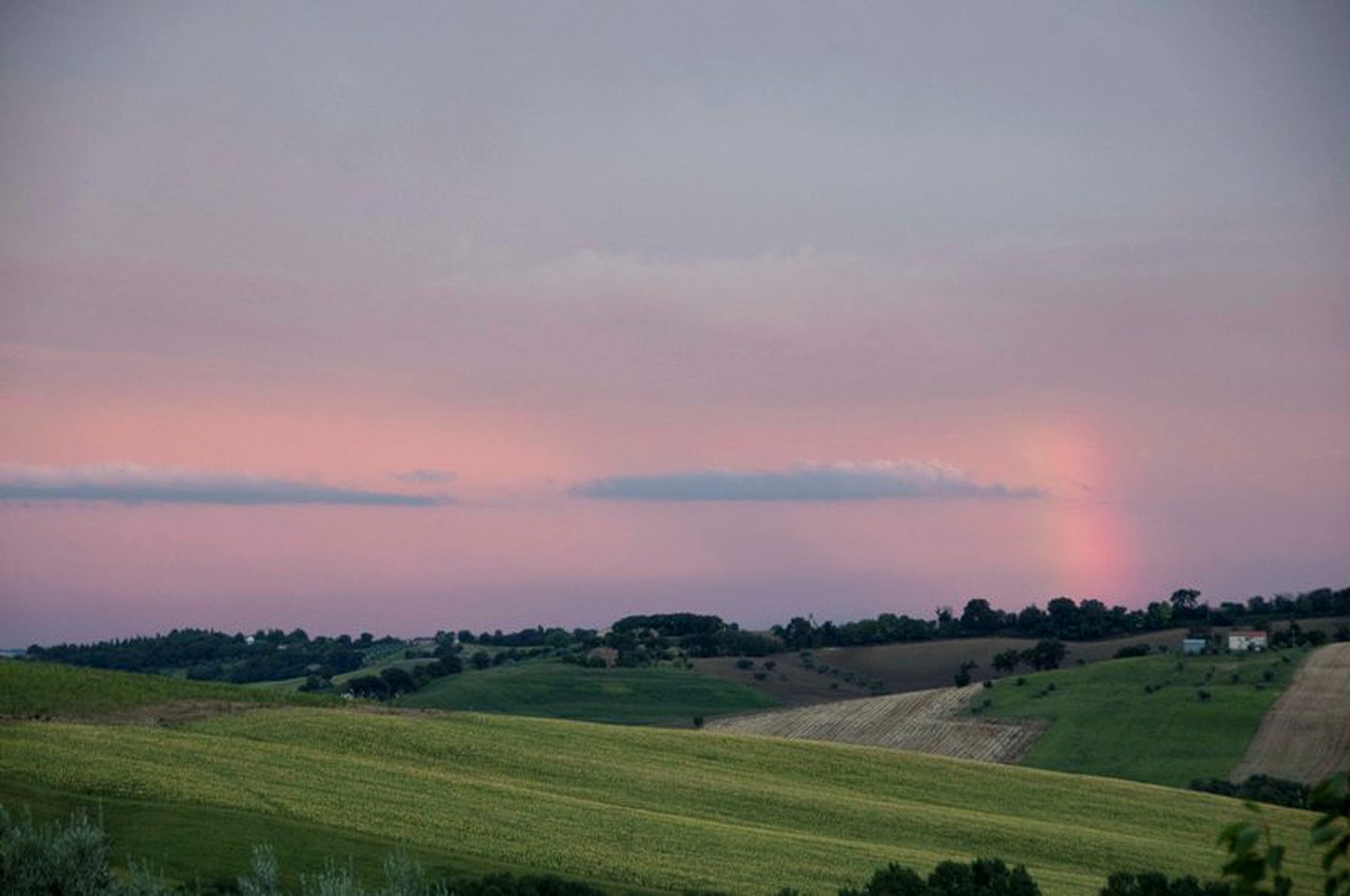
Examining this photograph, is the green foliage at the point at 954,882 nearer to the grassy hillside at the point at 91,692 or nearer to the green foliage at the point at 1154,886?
the green foliage at the point at 1154,886

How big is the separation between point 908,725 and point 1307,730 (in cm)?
3054

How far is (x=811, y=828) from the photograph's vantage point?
58094 mm

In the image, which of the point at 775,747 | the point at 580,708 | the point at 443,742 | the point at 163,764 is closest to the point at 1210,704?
the point at 775,747

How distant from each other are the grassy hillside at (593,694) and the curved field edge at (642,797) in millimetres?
56150

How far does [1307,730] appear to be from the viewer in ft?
338

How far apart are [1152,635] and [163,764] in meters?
145

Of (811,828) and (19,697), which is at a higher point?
(19,697)

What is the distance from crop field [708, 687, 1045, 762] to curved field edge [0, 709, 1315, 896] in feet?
94.6

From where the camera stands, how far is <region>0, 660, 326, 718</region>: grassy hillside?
69.8 metres

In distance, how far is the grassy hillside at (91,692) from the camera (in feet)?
229

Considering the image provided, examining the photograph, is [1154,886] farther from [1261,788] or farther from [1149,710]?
[1149,710]

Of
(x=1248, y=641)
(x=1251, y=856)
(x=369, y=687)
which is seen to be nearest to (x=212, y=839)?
(x=1251, y=856)

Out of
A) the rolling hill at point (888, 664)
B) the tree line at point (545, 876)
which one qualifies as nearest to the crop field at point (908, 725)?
the rolling hill at point (888, 664)

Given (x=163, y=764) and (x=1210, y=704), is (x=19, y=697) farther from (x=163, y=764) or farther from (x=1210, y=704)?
(x=1210, y=704)
